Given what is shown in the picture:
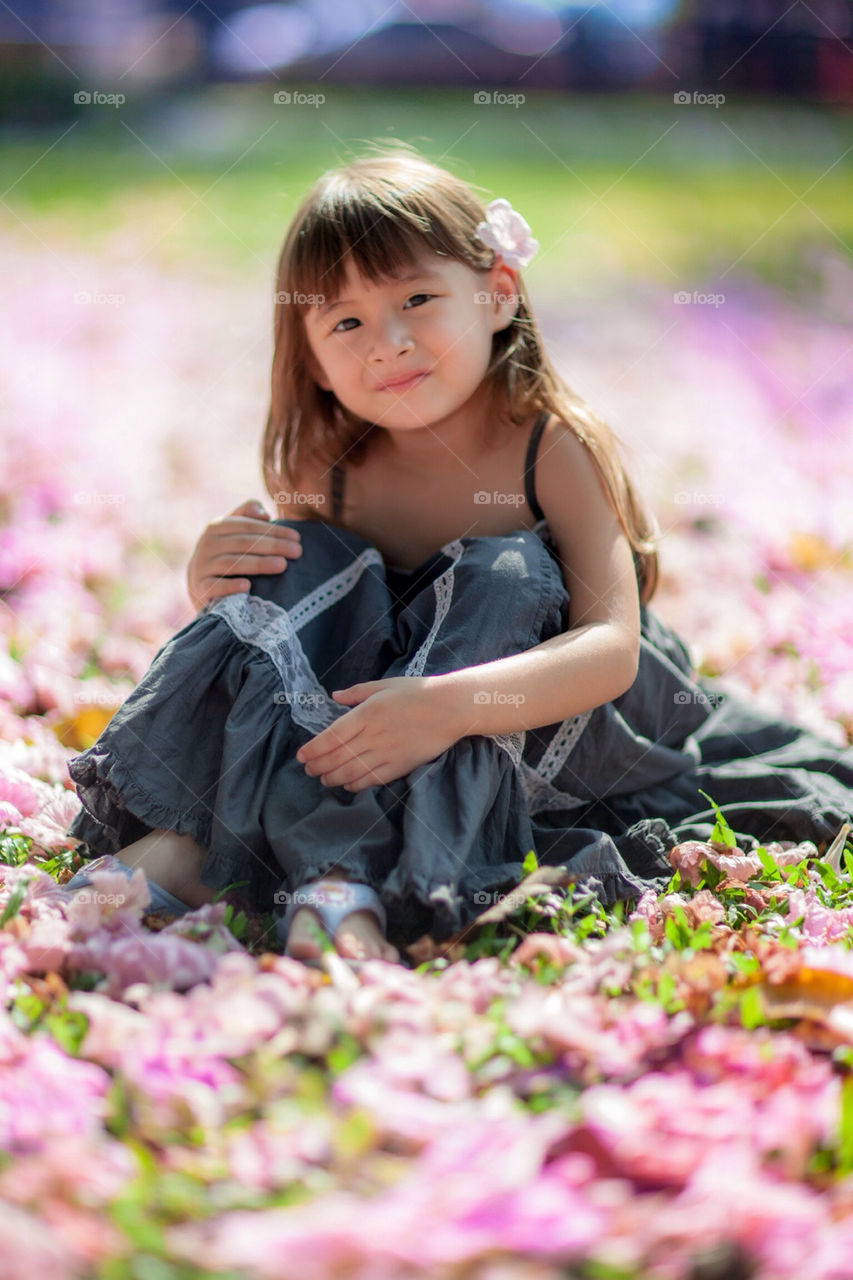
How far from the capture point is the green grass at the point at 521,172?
7227mm

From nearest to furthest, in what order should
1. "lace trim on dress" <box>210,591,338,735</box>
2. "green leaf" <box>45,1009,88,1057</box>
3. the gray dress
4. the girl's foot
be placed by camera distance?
"green leaf" <box>45,1009,88,1057</box>, the girl's foot, the gray dress, "lace trim on dress" <box>210,591,338,735</box>

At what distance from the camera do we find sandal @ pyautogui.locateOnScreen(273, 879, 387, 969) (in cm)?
142

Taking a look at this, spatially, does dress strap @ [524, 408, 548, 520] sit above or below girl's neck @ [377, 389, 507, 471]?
below

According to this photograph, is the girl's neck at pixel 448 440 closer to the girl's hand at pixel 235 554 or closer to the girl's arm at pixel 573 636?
the girl's arm at pixel 573 636

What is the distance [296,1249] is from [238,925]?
664 millimetres

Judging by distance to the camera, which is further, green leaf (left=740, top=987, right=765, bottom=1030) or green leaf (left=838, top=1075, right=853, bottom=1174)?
green leaf (left=740, top=987, right=765, bottom=1030)

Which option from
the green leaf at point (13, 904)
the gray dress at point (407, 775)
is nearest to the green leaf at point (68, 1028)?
the green leaf at point (13, 904)

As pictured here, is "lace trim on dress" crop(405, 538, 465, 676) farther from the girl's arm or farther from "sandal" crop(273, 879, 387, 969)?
"sandal" crop(273, 879, 387, 969)

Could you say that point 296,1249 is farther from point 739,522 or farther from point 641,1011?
point 739,522

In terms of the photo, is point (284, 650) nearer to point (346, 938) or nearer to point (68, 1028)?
point (346, 938)

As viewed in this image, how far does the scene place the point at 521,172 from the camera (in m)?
9.25

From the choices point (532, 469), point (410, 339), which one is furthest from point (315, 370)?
point (532, 469)

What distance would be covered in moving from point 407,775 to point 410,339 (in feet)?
2.26

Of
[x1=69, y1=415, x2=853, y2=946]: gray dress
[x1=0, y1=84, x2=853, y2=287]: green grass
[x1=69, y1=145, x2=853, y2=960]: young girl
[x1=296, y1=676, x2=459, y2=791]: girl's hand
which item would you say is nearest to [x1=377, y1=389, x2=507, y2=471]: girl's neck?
[x1=69, y1=145, x2=853, y2=960]: young girl
